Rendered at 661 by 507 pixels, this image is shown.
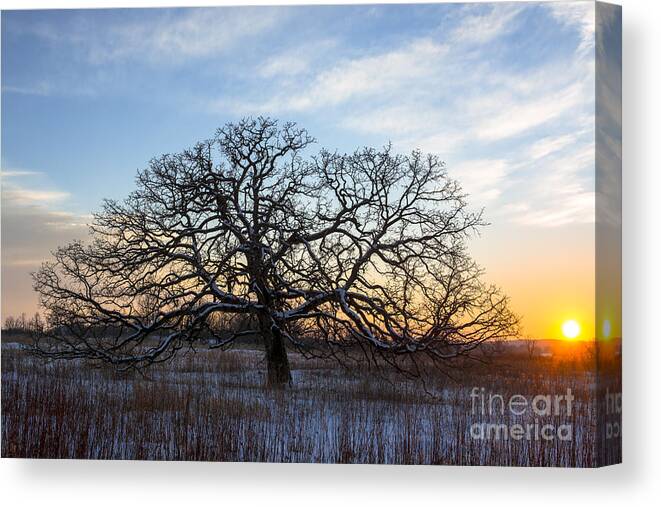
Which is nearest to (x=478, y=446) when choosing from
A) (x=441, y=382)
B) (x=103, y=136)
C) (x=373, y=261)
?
(x=441, y=382)

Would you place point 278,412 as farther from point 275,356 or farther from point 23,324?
point 23,324

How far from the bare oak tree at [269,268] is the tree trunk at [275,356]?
0.05 feet

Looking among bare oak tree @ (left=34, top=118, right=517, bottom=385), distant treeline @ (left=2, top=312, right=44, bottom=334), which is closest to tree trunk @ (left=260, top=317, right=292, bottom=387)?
bare oak tree @ (left=34, top=118, right=517, bottom=385)

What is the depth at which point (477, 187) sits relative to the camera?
12.3m

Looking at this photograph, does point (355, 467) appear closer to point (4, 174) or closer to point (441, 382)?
point (441, 382)

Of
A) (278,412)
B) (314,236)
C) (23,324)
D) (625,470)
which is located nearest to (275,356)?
(278,412)

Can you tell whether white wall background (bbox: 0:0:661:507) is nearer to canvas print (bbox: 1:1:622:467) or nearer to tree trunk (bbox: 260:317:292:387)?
canvas print (bbox: 1:1:622:467)

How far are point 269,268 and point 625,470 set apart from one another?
505cm

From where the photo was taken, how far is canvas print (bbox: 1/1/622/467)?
38.9ft

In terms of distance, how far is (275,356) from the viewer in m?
13.3

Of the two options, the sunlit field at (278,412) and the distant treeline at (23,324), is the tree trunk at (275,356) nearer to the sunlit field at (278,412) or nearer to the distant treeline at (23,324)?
the sunlit field at (278,412)

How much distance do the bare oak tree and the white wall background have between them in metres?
1.53

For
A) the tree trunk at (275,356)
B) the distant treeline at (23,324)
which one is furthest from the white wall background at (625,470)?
the distant treeline at (23,324)

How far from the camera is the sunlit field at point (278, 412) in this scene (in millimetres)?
11914
